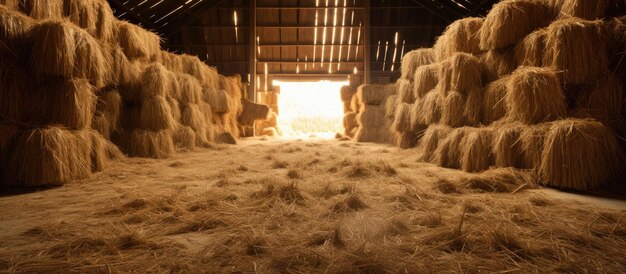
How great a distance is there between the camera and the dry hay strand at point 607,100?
254cm

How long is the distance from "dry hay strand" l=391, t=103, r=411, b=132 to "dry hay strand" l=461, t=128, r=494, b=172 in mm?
2555

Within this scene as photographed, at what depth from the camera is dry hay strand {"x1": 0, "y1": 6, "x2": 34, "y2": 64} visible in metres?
2.66

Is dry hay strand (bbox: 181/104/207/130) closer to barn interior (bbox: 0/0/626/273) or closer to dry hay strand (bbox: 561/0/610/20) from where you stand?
barn interior (bbox: 0/0/626/273)

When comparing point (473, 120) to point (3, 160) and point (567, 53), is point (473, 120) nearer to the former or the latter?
point (567, 53)

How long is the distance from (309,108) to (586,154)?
1403cm

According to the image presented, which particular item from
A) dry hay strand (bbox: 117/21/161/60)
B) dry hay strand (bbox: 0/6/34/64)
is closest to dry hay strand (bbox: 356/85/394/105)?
dry hay strand (bbox: 117/21/161/60)

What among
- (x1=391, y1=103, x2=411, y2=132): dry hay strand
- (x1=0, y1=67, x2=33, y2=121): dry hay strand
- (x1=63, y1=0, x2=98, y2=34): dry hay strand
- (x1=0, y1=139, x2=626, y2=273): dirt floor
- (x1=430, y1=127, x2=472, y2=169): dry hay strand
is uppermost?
(x1=63, y1=0, x2=98, y2=34): dry hay strand

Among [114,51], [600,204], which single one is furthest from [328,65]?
[600,204]

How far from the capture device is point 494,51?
12.1ft

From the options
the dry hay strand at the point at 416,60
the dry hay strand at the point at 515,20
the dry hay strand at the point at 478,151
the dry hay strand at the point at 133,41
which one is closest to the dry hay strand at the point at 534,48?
the dry hay strand at the point at 515,20

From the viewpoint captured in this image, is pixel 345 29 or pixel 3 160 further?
pixel 345 29

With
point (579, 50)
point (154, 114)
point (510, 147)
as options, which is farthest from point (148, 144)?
point (579, 50)

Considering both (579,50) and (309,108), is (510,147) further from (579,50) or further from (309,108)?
(309,108)

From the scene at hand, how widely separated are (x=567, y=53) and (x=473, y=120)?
129 cm
